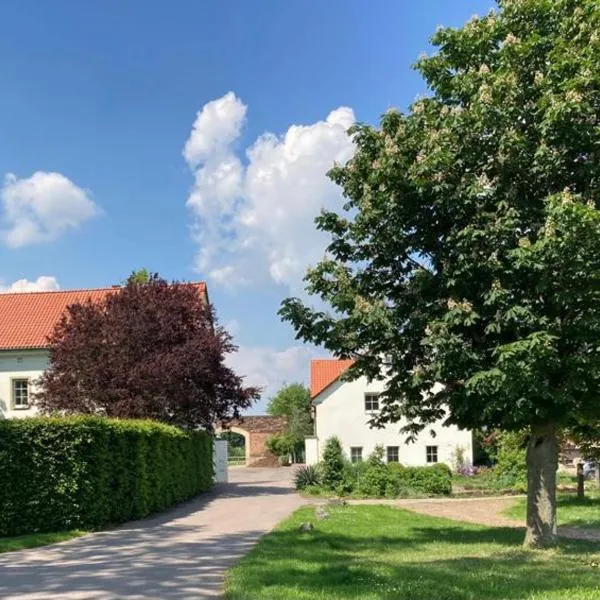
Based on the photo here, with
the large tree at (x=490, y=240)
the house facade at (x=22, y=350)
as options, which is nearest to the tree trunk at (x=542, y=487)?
the large tree at (x=490, y=240)

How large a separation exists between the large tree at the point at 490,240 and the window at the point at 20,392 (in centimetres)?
2997

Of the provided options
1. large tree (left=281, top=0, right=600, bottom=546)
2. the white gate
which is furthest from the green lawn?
the white gate

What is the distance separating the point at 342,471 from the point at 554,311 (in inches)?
800

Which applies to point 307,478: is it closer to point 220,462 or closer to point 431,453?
point 431,453

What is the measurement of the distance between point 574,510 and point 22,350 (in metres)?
29.1

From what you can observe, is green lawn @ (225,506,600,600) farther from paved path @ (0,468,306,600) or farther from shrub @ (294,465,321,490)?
shrub @ (294,465,321,490)

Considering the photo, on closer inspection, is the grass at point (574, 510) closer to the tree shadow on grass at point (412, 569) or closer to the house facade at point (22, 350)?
the tree shadow on grass at point (412, 569)

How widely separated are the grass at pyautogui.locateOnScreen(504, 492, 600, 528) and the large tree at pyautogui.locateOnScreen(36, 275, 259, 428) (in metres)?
10.8

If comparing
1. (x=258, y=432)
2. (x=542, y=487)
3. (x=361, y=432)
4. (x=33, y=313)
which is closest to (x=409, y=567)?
(x=542, y=487)

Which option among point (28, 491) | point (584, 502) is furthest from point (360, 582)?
point (584, 502)

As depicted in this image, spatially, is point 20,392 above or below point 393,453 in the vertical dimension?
above

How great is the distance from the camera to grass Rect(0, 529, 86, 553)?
13938 millimetres

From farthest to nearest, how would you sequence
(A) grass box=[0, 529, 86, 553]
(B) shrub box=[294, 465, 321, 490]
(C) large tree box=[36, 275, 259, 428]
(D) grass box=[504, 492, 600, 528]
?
(B) shrub box=[294, 465, 321, 490], (C) large tree box=[36, 275, 259, 428], (D) grass box=[504, 492, 600, 528], (A) grass box=[0, 529, 86, 553]

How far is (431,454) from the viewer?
38.0 meters
